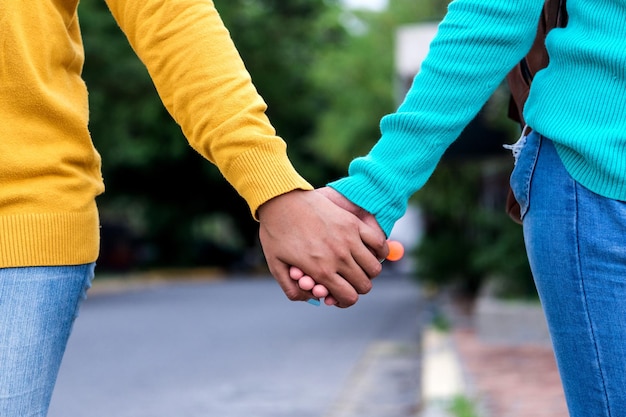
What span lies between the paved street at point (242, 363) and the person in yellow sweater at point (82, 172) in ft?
16.5

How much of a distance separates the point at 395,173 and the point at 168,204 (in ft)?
114

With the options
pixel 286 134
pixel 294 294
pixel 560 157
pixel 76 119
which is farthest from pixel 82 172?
pixel 286 134

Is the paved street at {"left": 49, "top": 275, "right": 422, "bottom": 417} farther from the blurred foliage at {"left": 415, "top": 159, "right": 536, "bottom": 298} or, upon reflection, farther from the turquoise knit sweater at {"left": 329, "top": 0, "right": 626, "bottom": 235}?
the turquoise knit sweater at {"left": 329, "top": 0, "right": 626, "bottom": 235}

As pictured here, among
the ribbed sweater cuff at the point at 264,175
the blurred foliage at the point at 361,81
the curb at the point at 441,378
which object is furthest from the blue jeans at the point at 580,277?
the blurred foliage at the point at 361,81

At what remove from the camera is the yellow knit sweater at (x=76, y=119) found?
188 centimetres

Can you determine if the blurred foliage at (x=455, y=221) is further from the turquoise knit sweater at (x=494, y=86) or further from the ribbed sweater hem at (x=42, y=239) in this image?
the ribbed sweater hem at (x=42, y=239)

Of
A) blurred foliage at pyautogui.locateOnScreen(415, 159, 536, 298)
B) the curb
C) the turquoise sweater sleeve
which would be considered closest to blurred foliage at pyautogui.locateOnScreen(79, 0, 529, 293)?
blurred foliage at pyautogui.locateOnScreen(415, 159, 536, 298)

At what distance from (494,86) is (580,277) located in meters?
0.41

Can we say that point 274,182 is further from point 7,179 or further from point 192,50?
point 7,179

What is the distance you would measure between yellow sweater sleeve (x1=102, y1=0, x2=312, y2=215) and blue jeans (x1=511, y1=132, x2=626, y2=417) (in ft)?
1.41

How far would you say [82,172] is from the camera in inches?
77.4

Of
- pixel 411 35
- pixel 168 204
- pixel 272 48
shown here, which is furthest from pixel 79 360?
pixel 168 204

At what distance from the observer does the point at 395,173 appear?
1945mm

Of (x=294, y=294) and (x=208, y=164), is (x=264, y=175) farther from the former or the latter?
(x=208, y=164)
